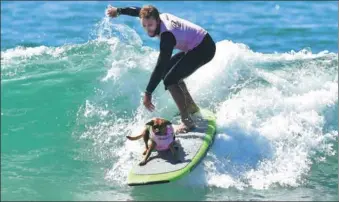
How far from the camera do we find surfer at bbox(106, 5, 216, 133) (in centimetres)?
702

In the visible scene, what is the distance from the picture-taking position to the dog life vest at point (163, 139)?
7.17 m

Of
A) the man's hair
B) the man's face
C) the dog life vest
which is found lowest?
Result: the dog life vest

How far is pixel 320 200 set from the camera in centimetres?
685

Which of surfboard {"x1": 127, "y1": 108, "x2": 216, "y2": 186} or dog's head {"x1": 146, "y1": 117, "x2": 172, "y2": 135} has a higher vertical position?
dog's head {"x1": 146, "y1": 117, "x2": 172, "y2": 135}

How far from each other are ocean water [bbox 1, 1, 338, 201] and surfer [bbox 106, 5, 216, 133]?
754 mm

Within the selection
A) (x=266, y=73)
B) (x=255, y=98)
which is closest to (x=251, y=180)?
(x=255, y=98)

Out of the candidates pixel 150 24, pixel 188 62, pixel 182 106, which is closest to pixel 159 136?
pixel 182 106

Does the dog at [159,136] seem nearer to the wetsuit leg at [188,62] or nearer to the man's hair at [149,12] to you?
the wetsuit leg at [188,62]

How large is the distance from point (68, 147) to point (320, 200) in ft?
11.2

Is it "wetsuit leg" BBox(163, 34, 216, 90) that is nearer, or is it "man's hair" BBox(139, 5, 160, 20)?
"man's hair" BBox(139, 5, 160, 20)

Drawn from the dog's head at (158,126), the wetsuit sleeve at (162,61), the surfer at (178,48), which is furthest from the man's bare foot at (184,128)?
the wetsuit sleeve at (162,61)

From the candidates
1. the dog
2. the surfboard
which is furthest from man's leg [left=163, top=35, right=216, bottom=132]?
the dog

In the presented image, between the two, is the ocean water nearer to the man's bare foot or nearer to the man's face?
the man's bare foot

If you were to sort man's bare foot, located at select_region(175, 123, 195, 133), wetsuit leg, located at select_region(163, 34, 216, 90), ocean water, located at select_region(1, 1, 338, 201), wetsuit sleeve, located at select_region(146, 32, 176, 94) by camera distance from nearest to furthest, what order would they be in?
wetsuit sleeve, located at select_region(146, 32, 176, 94) < ocean water, located at select_region(1, 1, 338, 201) < wetsuit leg, located at select_region(163, 34, 216, 90) < man's bare foot, located at select_region(175, 123, 195, 133)
